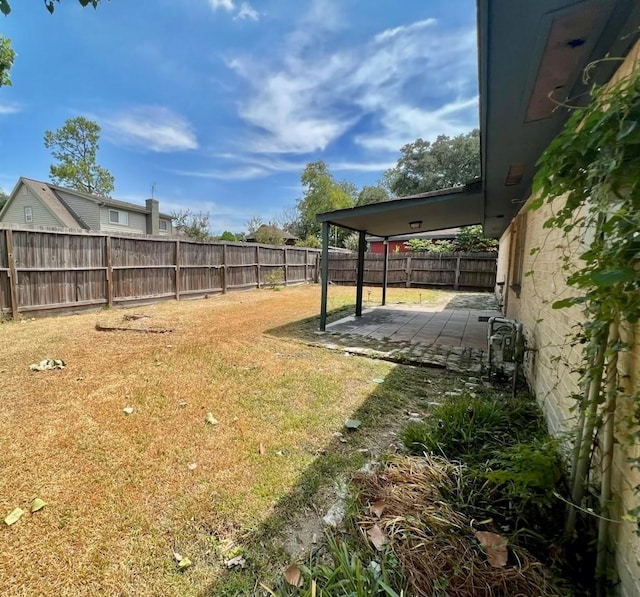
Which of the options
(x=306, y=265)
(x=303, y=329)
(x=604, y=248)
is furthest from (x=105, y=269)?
(x=306, y=265)

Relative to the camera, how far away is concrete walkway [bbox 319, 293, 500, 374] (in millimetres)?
4590

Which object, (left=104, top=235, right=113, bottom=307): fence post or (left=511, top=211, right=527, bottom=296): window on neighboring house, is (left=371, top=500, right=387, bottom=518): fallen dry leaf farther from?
(left=104, top=235, right=113, bottom=307): fence post

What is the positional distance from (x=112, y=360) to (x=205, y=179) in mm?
28413

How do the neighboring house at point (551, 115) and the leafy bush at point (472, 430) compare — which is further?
the leafy bush at point (472, 430)

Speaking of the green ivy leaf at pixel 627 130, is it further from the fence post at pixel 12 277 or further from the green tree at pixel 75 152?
the green tree at pixel 75 152

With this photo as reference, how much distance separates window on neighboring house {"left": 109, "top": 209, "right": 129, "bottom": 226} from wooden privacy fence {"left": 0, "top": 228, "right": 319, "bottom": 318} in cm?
1272

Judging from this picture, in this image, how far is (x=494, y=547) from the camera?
1.42 m

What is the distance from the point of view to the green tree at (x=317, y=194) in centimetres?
3616

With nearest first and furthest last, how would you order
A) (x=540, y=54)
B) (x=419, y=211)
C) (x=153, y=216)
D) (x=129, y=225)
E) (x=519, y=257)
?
(x=540, y=54), (x=519, y=257), (x=419, y=211), (x=129, y=225), (x=153, y=216)

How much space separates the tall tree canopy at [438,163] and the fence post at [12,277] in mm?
29545

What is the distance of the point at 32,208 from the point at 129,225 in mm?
5050

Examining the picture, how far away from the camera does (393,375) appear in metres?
3.89

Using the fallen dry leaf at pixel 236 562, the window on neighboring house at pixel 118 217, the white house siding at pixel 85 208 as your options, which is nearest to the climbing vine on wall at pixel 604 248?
the fallen dry leaf at pixel 236 562

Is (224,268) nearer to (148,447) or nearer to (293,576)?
(148,447)
